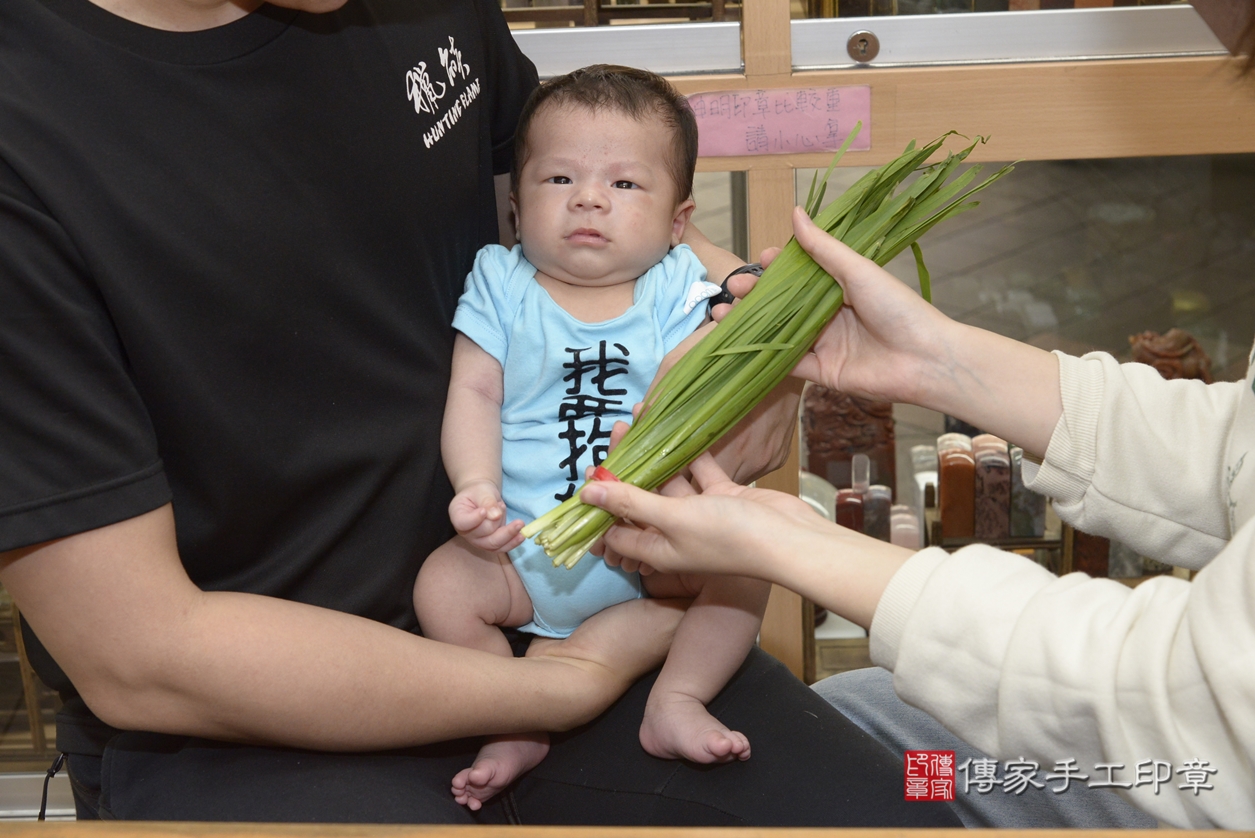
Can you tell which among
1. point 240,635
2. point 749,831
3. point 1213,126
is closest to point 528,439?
point 240,635

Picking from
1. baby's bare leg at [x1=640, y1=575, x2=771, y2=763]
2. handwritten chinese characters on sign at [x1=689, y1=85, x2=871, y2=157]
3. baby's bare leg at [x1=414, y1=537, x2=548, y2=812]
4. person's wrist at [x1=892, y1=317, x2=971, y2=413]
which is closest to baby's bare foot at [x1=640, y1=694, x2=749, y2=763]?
baby's bare leg at [x1=640, y1=575, x2=771, y2=763]

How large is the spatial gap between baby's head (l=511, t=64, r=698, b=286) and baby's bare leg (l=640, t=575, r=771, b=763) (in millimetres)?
434

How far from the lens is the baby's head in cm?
140

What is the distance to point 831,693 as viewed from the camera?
151 cm

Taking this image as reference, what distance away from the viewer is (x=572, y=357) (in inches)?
54.8

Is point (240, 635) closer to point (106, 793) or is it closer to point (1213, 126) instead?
point (106, 793)

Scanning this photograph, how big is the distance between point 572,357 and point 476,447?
7.2 inches

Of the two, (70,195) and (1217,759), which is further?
(70,195)

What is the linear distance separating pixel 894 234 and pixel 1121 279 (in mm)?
1654

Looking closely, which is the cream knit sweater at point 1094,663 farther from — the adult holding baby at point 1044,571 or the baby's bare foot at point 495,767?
the baby's bare foot at point 495,767

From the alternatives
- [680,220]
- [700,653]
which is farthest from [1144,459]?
[680,220]

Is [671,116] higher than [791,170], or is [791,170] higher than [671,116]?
[671,116]

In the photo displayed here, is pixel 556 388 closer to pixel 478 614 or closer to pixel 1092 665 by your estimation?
pixel 478 614

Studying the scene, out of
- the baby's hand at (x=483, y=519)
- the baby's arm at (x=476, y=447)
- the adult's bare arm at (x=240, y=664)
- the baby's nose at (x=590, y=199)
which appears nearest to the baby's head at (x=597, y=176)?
the baby's nose at (x=590, y=199)
